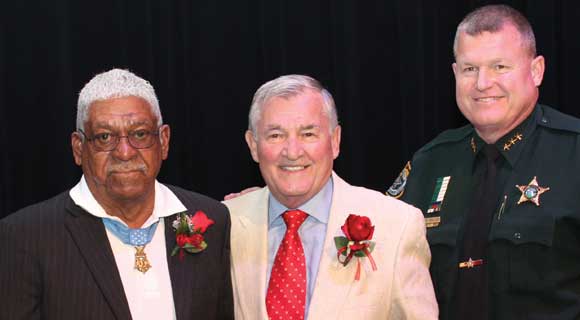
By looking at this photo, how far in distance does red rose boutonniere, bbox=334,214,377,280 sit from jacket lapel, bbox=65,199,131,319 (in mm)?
729

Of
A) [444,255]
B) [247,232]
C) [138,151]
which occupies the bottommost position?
[444,255]

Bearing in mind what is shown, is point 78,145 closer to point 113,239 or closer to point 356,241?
point 113,239

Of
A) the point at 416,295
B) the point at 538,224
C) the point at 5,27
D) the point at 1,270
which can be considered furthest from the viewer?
the point at 5,27

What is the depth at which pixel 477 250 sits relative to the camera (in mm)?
3502

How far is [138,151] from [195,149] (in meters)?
2.07

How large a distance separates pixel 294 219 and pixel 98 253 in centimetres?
69

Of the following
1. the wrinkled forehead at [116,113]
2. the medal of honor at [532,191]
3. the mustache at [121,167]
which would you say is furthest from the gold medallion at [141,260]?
the medal of honor at [532,191]

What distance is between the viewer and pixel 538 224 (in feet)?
11.1

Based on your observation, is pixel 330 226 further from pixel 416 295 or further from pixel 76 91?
pixel 76 91

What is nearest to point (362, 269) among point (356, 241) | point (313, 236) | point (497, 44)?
Answer: point (356, 241)

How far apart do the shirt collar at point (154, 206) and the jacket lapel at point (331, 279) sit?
51 cm

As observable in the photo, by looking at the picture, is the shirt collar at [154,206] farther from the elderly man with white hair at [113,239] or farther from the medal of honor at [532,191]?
the medal of honor at [532,191]

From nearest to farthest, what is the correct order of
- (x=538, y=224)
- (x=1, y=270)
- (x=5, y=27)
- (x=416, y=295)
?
(x=1, y=270)
(x=416, y=295)
(x=538, y=224)
(x=5, y=27)

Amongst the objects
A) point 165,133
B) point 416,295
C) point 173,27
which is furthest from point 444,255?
point 173,27
